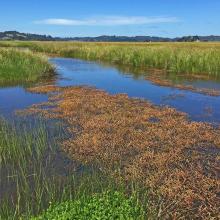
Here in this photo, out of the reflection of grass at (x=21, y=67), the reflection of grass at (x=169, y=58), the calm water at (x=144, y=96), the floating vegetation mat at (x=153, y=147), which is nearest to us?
the floating vegetation mat at (x=153, y=147)

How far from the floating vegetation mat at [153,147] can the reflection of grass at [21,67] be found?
850 centimetres

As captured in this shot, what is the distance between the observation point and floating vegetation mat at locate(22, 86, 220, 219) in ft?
26.9

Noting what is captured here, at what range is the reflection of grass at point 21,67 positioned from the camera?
25.7m

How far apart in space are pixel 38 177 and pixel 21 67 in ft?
63.8

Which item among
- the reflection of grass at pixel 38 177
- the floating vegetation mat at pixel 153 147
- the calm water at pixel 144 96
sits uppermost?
the reflection of grass at pixel 38 177

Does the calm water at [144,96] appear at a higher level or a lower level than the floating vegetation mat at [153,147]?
lower

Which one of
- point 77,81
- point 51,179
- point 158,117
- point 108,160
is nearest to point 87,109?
point 158,117

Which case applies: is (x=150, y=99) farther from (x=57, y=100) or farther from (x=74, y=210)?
(x=74, y=210)

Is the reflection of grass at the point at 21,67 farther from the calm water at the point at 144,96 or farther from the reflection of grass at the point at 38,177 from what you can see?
the reflection of grass at the point at 38,177

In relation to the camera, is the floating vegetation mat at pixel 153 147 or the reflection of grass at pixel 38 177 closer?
the reflection of grass at pixel 38 177

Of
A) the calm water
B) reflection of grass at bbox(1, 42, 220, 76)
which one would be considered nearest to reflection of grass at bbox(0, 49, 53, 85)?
the calm water

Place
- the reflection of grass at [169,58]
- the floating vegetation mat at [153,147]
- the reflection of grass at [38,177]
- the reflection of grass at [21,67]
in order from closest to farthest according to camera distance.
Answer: the reflection of grass at [38,177], the floating vegetation mat at [153,147], the reflection of grass at [21,67], the reflection of grass at [169,58]

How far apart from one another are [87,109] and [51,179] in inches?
298

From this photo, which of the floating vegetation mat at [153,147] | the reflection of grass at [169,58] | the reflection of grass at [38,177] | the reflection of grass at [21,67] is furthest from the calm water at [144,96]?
the reflection of grass at [169,58]
